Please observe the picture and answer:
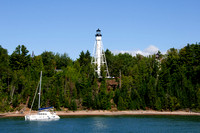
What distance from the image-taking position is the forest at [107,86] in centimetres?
8038

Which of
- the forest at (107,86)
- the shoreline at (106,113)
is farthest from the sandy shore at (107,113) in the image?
the forest at (107,86)

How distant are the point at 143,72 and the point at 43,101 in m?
31.8

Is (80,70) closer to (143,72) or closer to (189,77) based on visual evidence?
(143,72)

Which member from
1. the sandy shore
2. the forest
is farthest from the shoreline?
the forest

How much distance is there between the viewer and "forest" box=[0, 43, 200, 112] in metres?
80.4

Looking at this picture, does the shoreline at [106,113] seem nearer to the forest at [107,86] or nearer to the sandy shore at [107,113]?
the sandy shore at [107,113]

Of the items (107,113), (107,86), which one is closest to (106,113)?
(107,113)

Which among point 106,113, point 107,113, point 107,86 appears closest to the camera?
point 106,113

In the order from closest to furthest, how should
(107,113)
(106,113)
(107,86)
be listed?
(106,113) → (107,113) → (107,86)

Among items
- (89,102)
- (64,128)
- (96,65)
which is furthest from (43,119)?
(96,65)

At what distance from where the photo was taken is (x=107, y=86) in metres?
92.2

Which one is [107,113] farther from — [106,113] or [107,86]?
[107,86]

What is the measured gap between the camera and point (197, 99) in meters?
79.8

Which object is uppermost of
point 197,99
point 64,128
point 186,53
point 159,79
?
point 186,53
